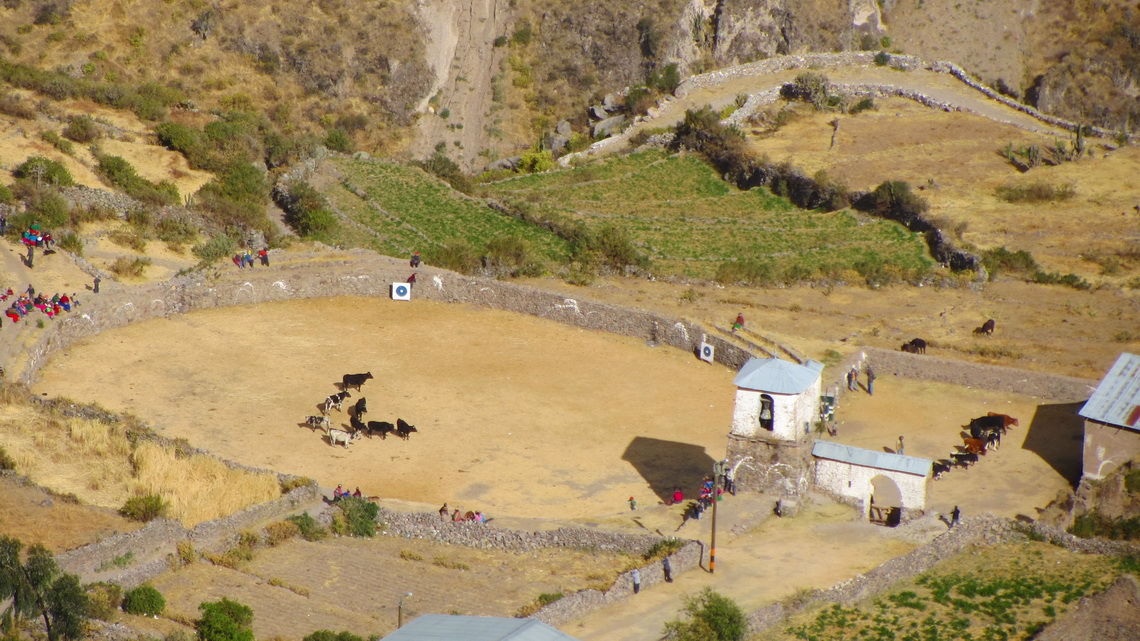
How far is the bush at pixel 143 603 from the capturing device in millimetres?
32594

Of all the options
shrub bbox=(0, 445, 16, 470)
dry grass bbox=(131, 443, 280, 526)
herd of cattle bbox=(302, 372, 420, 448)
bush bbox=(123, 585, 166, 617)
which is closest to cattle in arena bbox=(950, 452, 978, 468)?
herd of cattle bbox=(302, 372, 420, 448)

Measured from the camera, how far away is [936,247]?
219 ft

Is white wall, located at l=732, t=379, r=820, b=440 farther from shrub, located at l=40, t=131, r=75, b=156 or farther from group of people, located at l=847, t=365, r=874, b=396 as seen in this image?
shrub, located at l=40, t=131, r=75, b=156

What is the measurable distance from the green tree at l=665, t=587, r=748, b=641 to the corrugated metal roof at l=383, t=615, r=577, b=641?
5.26 meters

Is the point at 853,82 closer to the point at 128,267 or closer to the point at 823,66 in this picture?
the point at 823,66

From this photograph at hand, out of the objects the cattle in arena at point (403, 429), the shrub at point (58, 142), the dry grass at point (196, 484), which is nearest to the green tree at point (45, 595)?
the dry grass at point (196, 484)

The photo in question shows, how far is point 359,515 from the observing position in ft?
128

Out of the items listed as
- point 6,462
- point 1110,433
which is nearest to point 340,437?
point 6,462

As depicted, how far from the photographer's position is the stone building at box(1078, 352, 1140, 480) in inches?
1645

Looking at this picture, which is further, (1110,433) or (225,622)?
(1110,433)

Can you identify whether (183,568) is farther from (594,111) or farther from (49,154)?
(594,111)

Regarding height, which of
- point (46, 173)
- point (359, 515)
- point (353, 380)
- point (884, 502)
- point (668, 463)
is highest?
point (46, 173)

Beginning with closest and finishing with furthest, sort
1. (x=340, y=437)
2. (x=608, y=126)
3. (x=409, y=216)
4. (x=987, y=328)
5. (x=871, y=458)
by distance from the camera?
(x=871, y=458)
(x=340, y=437)
(x=987, y=328)
(x=409, y=216)
(x=608, y=126)

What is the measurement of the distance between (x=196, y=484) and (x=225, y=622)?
984 cm
